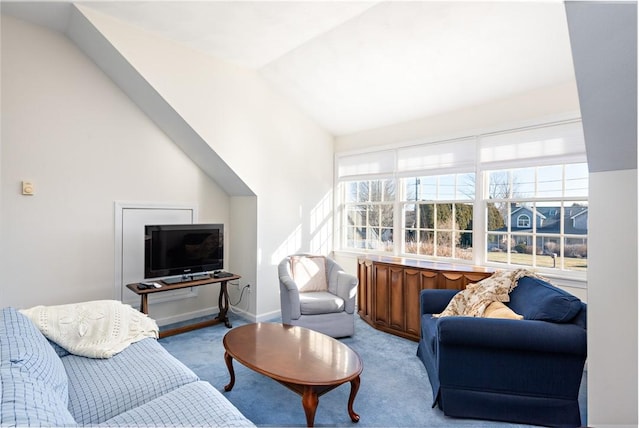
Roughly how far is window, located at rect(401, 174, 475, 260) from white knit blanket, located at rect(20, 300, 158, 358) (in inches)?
123

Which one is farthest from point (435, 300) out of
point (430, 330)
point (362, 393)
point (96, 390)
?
point (96, 390)

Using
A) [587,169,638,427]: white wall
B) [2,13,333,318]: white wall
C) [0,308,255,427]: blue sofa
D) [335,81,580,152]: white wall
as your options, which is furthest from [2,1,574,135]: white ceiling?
[0,308,255,427]: blue sofa

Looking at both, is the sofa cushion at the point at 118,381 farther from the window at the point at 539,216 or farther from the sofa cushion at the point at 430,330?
the window at the point at 539,216

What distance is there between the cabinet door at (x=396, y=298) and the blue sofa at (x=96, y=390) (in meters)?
2.32

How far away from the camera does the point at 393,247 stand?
457 centimetres

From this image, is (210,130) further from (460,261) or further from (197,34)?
(460,261)

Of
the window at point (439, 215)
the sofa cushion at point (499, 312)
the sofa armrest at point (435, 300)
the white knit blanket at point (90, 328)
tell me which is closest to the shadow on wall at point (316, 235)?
the window at point (439, 215)

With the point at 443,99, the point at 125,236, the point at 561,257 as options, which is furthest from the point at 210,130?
the point at 561,257

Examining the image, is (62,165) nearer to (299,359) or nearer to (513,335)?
(299,359)

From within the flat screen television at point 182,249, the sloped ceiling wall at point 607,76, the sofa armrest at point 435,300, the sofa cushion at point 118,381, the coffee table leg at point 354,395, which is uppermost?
the sloped ceiling wall at point 607,76

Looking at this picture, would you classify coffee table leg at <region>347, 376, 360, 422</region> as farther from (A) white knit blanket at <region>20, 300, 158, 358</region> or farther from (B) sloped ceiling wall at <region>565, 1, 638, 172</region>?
(B) sloped ceiling wall at <region>565, 1, 638, 172</region>

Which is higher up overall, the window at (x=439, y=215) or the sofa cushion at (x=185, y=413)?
the window at (x=439, y=215)

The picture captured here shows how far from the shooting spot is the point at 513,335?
6.79 feet

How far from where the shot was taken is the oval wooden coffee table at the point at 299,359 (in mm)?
1979
